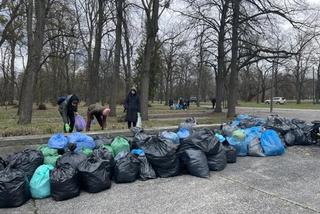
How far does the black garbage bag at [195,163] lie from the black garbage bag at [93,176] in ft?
5.09

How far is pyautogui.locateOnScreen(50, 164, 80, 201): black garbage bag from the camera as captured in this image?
473 centimetres

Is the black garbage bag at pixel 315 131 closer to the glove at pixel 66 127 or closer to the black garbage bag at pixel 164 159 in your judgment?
the black garbage bag at pixel 164 159

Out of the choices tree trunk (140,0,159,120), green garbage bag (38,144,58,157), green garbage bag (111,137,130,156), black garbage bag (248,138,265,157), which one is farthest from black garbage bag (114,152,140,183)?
tree trunk (140,0,159,120)

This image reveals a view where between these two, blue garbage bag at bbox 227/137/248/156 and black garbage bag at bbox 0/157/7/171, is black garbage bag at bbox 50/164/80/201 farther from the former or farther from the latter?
blue garbage bag at bbox 227/137/248/156

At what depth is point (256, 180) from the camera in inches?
225

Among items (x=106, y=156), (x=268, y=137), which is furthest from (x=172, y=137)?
(x=268, y=137)

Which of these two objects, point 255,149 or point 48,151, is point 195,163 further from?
point 48,151

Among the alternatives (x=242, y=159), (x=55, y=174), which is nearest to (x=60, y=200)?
(x=55, y=174)

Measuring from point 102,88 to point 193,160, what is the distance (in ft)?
142

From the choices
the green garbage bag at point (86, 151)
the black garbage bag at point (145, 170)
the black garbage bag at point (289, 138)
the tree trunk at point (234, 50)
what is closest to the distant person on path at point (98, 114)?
the green garbage bag at point (86, 151)

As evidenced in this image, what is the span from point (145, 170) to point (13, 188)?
2211 millimetres

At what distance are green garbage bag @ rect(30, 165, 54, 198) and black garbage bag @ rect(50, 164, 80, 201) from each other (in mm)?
91

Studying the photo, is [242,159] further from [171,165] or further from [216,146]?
[171,165]

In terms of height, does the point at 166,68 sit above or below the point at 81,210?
above
